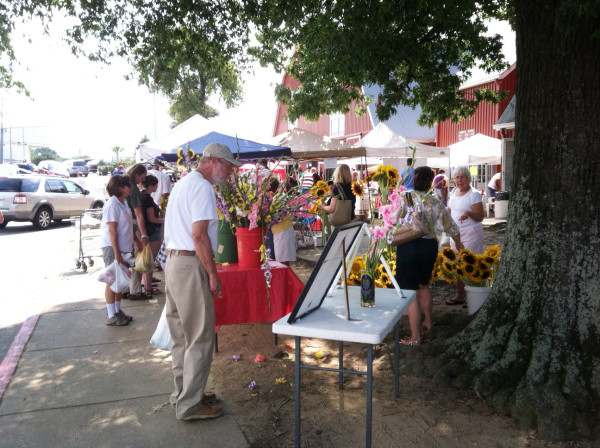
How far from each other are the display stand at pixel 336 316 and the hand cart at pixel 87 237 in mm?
7140

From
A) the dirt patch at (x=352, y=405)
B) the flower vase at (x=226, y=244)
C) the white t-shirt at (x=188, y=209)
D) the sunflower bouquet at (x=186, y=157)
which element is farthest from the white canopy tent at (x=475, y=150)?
the white t-shirt at (x=188, y=209)

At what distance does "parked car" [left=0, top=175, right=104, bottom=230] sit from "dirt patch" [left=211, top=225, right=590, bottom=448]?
13.8 m

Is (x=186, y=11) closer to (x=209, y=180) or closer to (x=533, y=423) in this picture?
(x=209, y=180)

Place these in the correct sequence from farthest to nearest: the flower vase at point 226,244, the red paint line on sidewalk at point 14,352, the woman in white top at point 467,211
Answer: the woman in white top at point 467,211 < the flower vase at point 226,244 < the red paint line on sidewalk at point 14,352

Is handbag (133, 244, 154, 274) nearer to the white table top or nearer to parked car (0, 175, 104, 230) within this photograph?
the white table top

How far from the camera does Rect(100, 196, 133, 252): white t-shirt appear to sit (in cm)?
597

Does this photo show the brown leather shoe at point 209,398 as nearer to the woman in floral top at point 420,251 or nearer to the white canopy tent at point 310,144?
the woman in floral top at point 420,251

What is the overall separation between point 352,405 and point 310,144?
391 inches

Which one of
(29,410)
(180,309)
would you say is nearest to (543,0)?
(180,309)

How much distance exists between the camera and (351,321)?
3.16 meters

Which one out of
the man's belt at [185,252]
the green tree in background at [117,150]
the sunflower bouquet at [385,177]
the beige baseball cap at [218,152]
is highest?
the green tree in background at [117,150]

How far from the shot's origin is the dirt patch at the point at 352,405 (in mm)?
3432

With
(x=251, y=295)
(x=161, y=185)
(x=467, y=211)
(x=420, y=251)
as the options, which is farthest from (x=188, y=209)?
(x=161, y=185)

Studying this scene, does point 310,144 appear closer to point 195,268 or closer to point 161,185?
point 161,185
